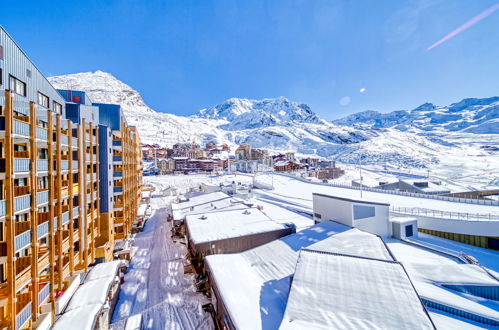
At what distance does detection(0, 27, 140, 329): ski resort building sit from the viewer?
27.1ft

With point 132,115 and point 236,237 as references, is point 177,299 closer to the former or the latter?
point 236,237

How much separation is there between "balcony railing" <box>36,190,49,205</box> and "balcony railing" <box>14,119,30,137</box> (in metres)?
2.94

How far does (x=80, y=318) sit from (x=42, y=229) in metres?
4.76

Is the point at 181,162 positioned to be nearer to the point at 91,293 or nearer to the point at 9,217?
the point at 91,293

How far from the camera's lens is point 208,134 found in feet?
639

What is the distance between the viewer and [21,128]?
→ 9.02 metres

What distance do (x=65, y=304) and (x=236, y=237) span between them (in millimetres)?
10344

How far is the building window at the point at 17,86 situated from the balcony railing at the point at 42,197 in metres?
5.30

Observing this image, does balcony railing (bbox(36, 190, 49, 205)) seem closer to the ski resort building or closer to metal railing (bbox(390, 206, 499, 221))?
the ski resort building

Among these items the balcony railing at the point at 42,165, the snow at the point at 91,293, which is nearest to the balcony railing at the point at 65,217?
the balcony railing at the point at 42,165

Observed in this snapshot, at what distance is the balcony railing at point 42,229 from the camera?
1012cm

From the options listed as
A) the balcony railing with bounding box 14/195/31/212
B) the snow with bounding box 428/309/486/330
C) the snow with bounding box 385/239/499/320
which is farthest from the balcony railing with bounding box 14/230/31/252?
the snow with bounding box 385/239/499/320

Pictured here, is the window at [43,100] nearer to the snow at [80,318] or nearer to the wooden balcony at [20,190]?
the wooden balcony at [20,190]

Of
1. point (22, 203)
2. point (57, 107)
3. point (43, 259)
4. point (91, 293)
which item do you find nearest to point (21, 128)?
point (22, 203)
